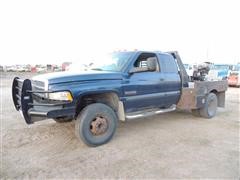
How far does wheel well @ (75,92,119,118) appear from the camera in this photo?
15.3 feet

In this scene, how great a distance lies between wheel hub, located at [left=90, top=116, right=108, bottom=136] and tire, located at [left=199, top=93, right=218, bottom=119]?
365cm

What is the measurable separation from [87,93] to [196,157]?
7.34ft

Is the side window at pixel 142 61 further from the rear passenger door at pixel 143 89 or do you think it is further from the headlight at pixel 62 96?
the headlight at pixel 62 96

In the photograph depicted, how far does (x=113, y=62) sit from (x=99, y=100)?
105 cm

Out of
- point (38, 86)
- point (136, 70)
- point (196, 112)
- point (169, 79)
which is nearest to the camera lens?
point (38, 86)

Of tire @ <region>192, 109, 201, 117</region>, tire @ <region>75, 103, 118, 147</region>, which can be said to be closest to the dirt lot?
tire @ <region>75, 103, 118, 147</region>

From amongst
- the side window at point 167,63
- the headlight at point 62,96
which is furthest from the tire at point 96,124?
the side window at point 167,63

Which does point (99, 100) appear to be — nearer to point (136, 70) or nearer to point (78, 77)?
point (78, 77)

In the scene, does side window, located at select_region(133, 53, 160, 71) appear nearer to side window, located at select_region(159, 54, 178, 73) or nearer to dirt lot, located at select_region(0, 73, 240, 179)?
side window, located at select_region(159, 54, 178, 73)

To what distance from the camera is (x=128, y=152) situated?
4.33 meters

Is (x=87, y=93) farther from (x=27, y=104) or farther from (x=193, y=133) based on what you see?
(x=193, y=133)

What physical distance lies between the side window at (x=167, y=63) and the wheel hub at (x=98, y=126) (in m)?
2.19

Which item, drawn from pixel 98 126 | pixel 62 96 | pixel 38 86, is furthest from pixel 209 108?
pixel 38 86

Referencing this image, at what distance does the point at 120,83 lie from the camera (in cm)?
490
